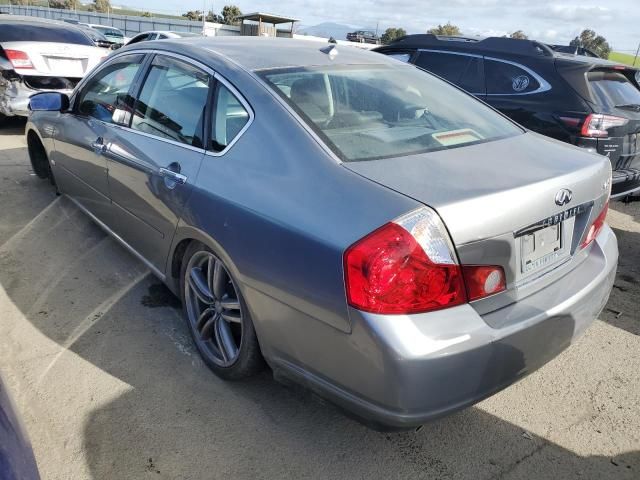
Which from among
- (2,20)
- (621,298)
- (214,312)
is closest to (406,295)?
(214,312)

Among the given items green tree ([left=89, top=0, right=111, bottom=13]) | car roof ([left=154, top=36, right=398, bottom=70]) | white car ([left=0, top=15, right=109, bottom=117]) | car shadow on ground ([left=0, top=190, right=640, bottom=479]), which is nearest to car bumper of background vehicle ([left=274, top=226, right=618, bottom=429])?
car shadow on ground ([left=0, top=190, right=640, bottom=479])

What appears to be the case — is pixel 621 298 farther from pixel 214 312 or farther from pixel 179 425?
pixel 179 425

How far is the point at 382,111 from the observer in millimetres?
2623

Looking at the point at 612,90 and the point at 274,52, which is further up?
the point at 274,52

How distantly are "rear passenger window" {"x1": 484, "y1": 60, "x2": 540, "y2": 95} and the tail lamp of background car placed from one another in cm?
386

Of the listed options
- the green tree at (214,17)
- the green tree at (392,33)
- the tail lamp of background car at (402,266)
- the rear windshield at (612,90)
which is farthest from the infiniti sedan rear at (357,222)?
the green tree at (214,17)

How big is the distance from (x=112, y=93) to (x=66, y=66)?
4640 mm

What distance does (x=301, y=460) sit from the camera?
2225mm

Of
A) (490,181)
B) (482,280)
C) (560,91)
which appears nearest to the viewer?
(482,280)

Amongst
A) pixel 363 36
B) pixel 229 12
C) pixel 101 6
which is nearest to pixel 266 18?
pixel 363 36

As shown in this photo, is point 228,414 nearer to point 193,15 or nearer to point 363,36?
point 363,36

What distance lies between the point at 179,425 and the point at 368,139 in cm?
152

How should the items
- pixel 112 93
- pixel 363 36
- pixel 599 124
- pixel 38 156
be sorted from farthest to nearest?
pixel 363 36 < pixel 38 156 < pixel 599 124 < pixel 112 93

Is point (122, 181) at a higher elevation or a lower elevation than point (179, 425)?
higher
